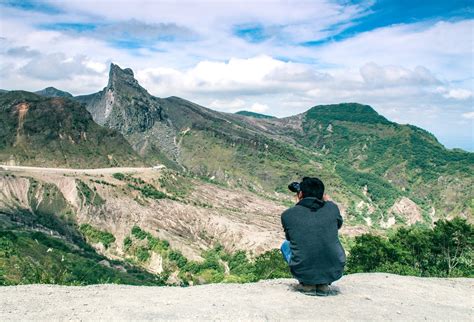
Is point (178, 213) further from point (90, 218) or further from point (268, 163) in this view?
point (268, 163)

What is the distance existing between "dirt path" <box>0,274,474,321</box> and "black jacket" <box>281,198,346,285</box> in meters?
0.70

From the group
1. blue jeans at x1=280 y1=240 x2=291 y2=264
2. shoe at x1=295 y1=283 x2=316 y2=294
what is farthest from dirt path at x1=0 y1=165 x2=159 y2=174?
shoe at x1=295 y1=283 x2=316 y2=294

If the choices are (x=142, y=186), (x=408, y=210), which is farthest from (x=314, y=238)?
(x=408, y=210)

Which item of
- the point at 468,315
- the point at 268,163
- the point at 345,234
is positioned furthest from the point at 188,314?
the point at 268,163

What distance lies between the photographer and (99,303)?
11.0 metres

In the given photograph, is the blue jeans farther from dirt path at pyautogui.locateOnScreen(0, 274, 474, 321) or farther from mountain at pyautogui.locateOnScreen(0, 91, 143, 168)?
mountain at pyautogui.locateOnScreen(0, 91, 143, 168)

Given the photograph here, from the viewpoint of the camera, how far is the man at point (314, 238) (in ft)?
36.5

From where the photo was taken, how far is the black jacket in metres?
11.1

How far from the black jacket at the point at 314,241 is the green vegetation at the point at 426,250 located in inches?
1285

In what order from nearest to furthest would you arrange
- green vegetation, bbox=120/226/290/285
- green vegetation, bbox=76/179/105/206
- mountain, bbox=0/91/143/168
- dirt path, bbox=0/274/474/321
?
1. dirt path, bbox=0/274/474/321
2. green vegetation, bbox=120/226/290/285
3. green vegetation, bbox=76/179/105/206
4. mountain, bbox=0/91/143/168

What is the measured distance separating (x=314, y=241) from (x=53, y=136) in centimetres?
12562

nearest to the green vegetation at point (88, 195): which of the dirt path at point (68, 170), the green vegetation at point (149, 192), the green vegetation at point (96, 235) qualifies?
the green vegetation at point (96, 235)

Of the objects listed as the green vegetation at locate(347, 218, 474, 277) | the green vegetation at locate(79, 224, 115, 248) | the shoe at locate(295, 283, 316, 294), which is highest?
the shoe at locate(295, 283, 316, 294)

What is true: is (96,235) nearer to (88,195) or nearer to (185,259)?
(88,195)
